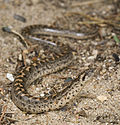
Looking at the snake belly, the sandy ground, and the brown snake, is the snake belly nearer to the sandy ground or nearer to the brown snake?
the brown snake

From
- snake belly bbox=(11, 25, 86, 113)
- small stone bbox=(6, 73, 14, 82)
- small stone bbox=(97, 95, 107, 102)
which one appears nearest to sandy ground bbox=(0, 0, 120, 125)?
small stone bbox=(97, 95, 107, 102)

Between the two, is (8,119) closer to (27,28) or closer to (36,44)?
(36,44)

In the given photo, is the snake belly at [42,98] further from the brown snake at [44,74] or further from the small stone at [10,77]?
the small stone at [10,77]

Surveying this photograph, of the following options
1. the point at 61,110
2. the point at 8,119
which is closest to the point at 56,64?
the point at 61,110

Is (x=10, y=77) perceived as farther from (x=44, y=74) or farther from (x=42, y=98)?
(x=42, y=98)

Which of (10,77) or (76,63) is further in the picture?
(76,63)

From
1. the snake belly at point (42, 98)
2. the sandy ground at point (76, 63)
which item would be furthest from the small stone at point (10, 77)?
the snake belly at point (42, 98)

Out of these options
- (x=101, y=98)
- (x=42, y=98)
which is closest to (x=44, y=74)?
(x=42, y=98)
